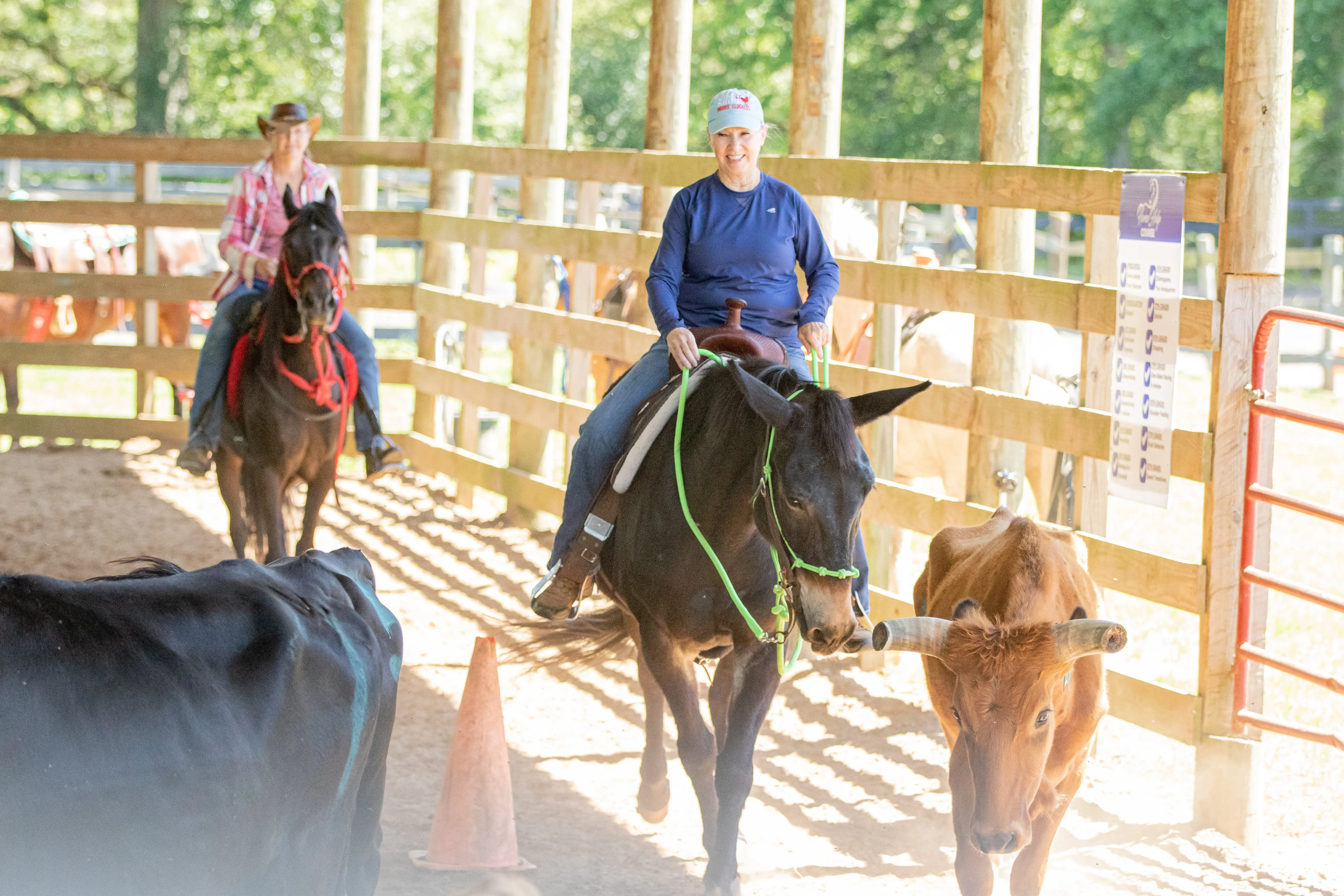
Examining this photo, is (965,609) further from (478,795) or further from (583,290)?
(583,290)

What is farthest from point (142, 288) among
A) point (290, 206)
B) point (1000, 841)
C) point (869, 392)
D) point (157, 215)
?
point (1000, 841)

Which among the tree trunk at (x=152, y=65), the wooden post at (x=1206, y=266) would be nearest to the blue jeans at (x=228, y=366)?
the wooden post at (x=1206, y=266)

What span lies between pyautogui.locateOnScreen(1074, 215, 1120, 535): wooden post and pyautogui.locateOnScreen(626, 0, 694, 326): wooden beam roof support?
3090 millimetres

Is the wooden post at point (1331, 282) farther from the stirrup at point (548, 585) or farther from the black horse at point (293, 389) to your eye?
the stirrup at point (548, 585)

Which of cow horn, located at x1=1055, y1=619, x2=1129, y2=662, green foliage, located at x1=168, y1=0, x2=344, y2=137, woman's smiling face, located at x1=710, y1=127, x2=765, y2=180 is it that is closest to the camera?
cow horn, located at x1=1055, y1=619, x2=1129, y2=662

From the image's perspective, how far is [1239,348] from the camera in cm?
509

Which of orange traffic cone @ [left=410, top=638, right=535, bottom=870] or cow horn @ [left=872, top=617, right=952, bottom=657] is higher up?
cow horn @ [left=872, top=617, right=952, bottom=657]

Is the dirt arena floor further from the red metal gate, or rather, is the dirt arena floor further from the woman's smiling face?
the woman's smiling face

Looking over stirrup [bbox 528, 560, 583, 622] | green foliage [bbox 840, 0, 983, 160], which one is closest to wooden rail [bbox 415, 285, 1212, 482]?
stirrup [bbox 528, 560, 583, 622]

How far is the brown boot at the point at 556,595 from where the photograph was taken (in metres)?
5.29

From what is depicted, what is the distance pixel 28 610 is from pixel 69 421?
10171mm

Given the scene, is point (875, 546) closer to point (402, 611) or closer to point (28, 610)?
point (402, 611)

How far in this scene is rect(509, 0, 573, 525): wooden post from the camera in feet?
31.9

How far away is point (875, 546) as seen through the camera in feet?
23.8
